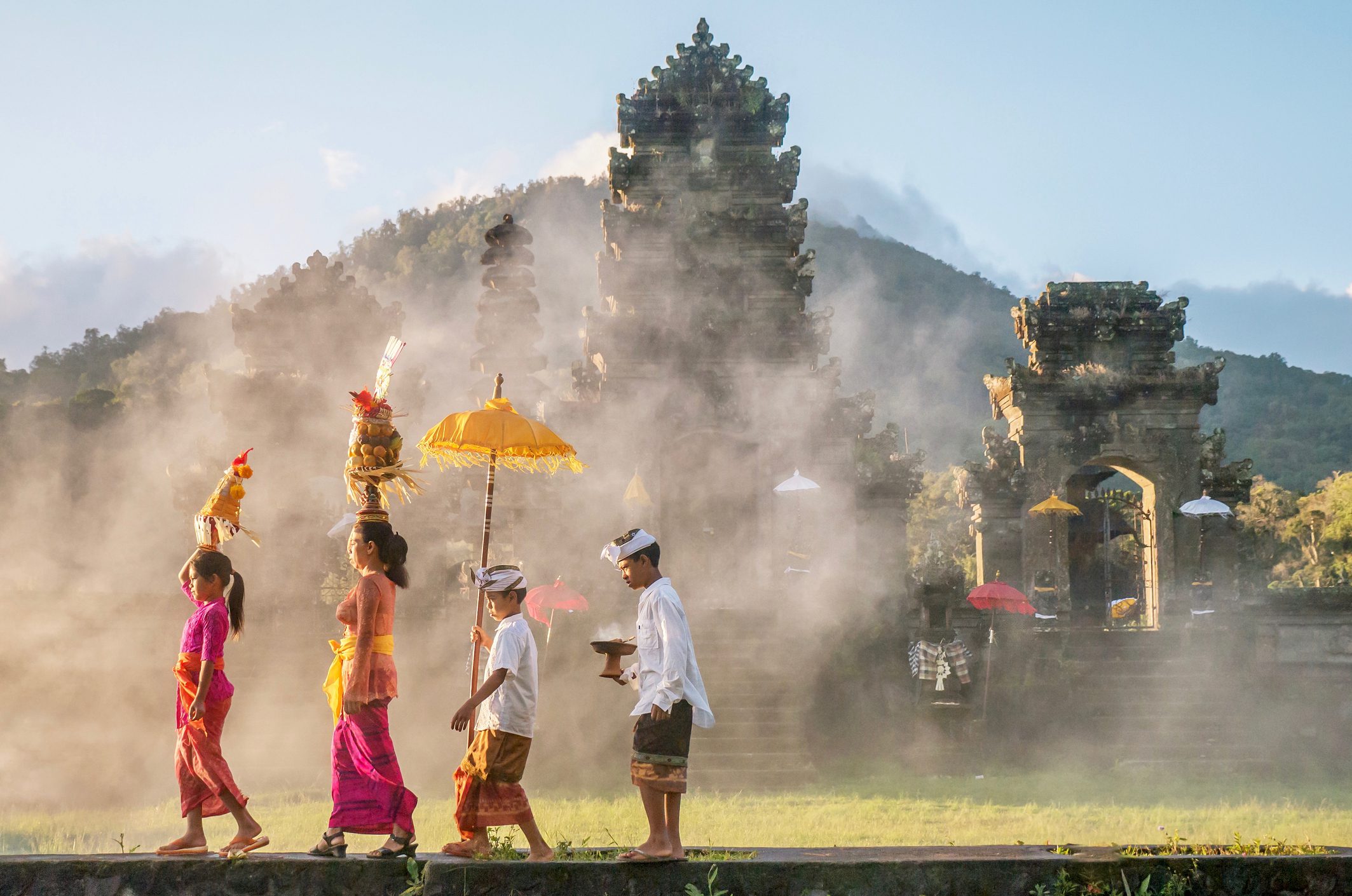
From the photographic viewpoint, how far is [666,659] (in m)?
7.20

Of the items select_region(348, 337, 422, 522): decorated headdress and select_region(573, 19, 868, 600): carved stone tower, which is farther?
select_region(573, 19, 868, 600): carved stone tower

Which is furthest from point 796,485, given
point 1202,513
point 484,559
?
point 484,559

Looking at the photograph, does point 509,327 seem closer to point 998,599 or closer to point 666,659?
point 998,599

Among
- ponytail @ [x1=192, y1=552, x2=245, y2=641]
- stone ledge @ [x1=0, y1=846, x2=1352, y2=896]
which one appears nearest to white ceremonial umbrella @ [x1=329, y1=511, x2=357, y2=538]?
ponytail @ [x1=192, y1=552, x2=245, y2=641]

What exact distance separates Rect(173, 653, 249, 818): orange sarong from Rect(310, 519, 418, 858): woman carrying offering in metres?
0.80

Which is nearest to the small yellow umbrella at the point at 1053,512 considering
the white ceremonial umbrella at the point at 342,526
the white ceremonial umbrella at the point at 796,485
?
the white ceremonial umbrella at the point at 796,485

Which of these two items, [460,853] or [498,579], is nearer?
[460,853]

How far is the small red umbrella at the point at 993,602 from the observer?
19250 millimetres

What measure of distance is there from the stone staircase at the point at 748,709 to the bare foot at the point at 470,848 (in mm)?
8892

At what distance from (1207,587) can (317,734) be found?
51.6 feet

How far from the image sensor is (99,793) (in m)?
16.2

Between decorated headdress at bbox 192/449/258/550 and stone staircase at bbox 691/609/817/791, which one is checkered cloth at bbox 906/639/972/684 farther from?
decorated headdress at bbox 192/449/258/550

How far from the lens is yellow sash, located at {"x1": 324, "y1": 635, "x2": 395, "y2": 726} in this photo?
7.73 metres

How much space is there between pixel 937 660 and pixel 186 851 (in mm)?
13595
